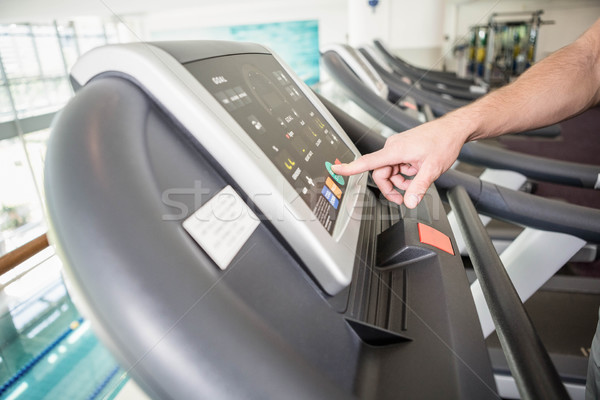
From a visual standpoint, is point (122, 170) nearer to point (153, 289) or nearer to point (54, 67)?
point (153, 289)

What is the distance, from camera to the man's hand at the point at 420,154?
0.65 m

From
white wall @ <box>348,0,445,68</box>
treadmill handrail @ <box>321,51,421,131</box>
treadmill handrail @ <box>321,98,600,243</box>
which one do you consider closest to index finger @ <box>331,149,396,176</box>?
treadmill handrail @ <box>321,98,600,243</box>

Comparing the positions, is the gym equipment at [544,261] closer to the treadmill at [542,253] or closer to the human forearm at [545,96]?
the treadmill at [542,253]

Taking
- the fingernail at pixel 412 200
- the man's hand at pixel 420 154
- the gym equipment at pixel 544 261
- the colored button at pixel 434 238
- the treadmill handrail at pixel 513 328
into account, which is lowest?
the gym equipment at pixel 544 261

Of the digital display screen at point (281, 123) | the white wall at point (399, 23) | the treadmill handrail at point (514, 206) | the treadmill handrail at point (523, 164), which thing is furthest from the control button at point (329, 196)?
the white wall at point (399, 23)

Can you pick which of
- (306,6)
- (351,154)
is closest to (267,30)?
(306,6)

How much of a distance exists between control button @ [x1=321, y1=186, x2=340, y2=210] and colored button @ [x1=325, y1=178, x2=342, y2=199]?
0.01m

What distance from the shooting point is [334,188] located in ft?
1.98

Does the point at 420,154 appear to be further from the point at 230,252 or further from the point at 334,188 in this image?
the point at 230,252

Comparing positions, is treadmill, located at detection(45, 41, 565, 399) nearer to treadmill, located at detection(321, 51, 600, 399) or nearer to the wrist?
the wrist

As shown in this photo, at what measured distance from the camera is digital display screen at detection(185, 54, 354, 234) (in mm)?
504

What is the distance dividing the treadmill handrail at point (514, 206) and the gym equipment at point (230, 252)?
0.31 meters

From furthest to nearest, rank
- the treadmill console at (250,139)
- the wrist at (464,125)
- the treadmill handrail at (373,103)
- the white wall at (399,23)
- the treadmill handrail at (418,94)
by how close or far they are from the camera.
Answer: the white wall at (399,23), the treadmill handrail at (418,94), the treadmill handrail at (373,103), the wrist at (464,125), the treadmill console at (250,139)

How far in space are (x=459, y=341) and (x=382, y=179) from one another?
1.27ft
